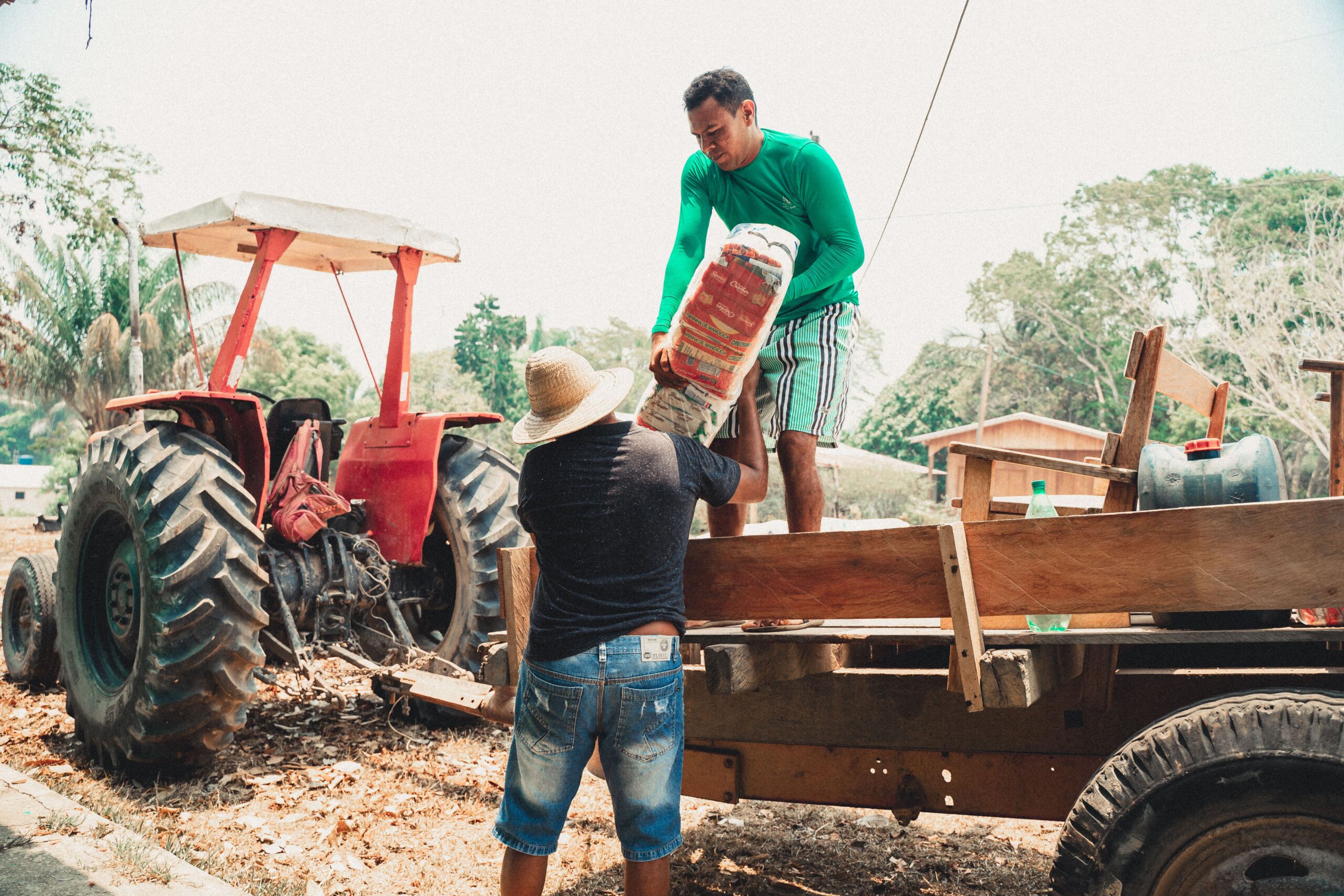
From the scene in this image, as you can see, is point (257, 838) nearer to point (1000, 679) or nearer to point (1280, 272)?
point (1000, 679)

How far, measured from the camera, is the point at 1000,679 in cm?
228

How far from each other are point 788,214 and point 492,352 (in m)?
45.8

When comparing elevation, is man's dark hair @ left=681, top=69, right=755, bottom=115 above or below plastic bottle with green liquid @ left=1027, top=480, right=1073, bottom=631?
above

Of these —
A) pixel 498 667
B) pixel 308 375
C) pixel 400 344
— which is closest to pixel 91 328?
pixel 308 375

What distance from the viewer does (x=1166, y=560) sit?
222cm

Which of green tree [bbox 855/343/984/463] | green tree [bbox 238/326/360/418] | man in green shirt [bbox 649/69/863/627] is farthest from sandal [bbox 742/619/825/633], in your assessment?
green tree [bbox 855/343/984/463]

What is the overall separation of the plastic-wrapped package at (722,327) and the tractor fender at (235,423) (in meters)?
3.17

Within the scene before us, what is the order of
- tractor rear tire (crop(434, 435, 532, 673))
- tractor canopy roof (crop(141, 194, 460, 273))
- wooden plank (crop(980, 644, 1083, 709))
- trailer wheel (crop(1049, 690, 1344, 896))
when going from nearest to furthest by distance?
trailer wheel (crop(1049, 690, 1344, 896)), wooden plank (crop(980, 644, 1083, 709)), tractor canopy roof (crop(141, 194, 460, 273)), tractor rear tire (crop(434, 435, 532, 673))

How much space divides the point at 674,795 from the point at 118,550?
12.6ft

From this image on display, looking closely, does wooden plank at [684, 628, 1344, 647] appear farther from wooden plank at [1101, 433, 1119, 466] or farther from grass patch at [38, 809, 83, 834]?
grass patch at [38, 809, 83, 834]

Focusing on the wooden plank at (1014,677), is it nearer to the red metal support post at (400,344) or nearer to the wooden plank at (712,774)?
the wooden plank at (712,774)

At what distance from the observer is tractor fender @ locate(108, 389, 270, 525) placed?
5305mm

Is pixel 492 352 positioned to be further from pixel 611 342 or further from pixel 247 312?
pixel 247 312

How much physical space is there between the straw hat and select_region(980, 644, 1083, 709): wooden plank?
45.0 inches
